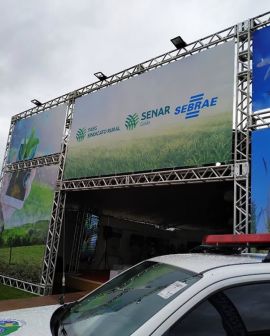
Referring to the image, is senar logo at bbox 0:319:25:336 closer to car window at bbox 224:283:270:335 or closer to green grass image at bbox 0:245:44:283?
car window at bbox 224:283:270:335

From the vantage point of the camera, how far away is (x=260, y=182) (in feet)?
28.4

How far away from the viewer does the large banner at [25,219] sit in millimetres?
15148

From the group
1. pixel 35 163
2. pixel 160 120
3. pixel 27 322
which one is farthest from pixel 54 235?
pixel 27 322

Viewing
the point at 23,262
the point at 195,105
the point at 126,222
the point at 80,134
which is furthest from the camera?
the point at 126,222

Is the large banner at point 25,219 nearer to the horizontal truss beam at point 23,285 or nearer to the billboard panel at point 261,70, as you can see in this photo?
the horizontal truss beam at point 23,285

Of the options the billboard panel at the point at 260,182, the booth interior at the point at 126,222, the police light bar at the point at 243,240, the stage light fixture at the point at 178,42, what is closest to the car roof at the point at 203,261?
the police light bar at the point at 243,240

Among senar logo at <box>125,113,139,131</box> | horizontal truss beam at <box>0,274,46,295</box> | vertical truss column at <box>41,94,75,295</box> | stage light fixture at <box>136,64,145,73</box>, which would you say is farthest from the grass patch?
stage light fixture at <box>136,64,145,73</box>

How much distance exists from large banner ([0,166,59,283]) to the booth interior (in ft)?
2.81

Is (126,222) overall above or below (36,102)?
below

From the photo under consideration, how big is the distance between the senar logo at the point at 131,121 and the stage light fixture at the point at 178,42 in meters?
2.15

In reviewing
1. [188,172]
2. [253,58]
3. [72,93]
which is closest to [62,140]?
[72,93]

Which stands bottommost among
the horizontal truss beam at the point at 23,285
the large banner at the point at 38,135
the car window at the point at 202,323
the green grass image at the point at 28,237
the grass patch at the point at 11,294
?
the grass patch at the point at 11,294

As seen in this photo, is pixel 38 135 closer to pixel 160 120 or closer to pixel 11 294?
pixel 11 294

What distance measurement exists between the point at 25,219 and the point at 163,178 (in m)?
7.54
